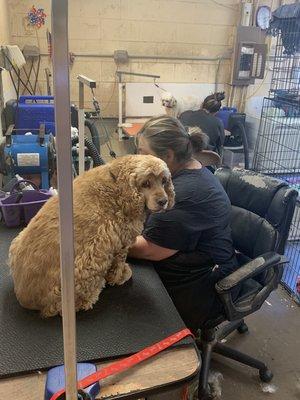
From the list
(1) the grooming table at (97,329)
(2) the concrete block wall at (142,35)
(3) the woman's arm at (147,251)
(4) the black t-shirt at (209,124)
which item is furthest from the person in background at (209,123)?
(1) the grooming table at (97,329)

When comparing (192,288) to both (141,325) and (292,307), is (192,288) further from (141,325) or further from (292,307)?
(292,307)

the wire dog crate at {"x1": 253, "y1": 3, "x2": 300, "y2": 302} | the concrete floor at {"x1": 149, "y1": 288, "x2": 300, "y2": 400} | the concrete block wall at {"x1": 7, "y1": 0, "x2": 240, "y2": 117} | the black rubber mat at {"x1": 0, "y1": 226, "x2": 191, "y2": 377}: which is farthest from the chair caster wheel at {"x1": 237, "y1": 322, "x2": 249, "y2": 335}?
the concrete block wall at {"x1": 7, "y1": 0, "x2": 240, "y2": 117}

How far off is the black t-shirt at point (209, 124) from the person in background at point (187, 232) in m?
1.71

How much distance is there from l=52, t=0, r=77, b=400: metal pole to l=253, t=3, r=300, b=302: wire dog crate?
1.90 meters

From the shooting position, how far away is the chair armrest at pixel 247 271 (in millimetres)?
1327

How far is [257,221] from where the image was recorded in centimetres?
157

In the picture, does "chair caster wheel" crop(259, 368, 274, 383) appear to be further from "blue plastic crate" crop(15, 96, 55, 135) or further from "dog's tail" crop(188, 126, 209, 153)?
"blue plastic crate" crop(15, 96, 55, 135)

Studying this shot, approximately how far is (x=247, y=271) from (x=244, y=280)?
37 mm

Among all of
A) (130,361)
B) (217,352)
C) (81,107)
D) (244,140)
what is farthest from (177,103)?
(130,361)

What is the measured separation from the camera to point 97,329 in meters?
0.93

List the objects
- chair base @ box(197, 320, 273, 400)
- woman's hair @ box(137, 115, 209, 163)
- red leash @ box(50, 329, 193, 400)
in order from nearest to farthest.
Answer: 1. red leash @ box(50, 329, 193, 400)
2. woman's hair @ box(137, 115, 209, 163)
3. chair base @ box(197, 320, 273, 400)

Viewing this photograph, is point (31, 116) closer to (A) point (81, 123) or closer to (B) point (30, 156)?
(B) point (30, 156)

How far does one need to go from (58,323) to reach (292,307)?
180 cm

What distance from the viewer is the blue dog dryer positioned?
6.67 ft
